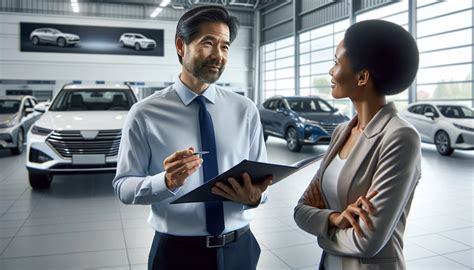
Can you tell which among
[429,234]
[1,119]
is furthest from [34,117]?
[429,234]

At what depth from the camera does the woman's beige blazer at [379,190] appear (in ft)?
3.31

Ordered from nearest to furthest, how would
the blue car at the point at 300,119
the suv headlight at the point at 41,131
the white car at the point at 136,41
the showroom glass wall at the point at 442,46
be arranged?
the suv headlight at the point at 41,131, the blue car at the point at 300,119, the showroom glass wall at the point at 442,46, the white car at the point at 136,41

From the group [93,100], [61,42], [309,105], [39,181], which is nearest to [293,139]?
[309,105]

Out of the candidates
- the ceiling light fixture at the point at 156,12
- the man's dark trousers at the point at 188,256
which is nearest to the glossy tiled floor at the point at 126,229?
the man's dark trousers at the point at 188,256

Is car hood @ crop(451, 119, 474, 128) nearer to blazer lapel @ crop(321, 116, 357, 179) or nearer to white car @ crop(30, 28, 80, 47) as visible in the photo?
blazer lapel @ crop(321, 116, 357, 179)

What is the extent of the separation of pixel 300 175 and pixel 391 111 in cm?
580

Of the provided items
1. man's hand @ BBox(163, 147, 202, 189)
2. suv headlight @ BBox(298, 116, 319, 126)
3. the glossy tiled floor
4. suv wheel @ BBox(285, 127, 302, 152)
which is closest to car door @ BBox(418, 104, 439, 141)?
suv headlight @ BBox(298, 116, 319, 126)

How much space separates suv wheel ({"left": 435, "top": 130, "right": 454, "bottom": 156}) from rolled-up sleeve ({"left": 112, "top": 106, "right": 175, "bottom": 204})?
28.5ft

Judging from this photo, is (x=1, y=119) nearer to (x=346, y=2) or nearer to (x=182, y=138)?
(x=182, y=138)

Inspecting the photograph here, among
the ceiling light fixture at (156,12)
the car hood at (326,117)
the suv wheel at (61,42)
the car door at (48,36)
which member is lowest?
the car hood at (326,117)

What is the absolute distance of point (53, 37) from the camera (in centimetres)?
1944

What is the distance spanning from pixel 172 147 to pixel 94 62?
20140mm

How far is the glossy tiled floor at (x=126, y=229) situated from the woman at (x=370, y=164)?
6.40ft

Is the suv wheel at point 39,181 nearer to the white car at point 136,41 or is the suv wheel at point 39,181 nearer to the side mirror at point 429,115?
the side mirror at point 429,115
